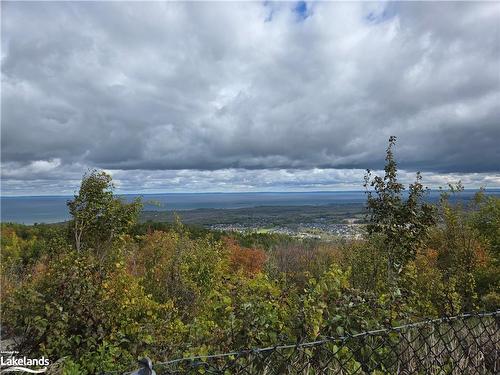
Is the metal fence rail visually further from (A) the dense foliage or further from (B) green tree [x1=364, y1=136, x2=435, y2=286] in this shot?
(B) green tree [x1=364, y1=136, x2=435, y2=286]

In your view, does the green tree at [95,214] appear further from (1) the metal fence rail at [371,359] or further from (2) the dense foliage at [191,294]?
(1) the metal fence rail at [371,359]

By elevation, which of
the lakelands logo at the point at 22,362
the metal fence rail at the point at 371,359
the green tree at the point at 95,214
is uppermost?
the green tree at the point at 95,214

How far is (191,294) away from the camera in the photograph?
9.32 metres

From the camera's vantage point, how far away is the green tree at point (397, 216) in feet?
22.9

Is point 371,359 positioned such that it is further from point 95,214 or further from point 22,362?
point 95,214

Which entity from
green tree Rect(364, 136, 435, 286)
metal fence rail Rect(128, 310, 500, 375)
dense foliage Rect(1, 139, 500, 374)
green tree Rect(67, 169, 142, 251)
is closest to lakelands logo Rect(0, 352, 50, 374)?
dense foliage Rect(1, 139, 500, 374)

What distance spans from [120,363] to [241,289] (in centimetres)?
188

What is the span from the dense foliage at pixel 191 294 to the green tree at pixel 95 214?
2cm

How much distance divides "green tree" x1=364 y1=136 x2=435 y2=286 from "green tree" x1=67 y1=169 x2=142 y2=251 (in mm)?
5208

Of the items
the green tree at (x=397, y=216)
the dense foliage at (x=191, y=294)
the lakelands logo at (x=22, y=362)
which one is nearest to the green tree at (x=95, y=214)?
the dense foliage at (x=191, y=294)

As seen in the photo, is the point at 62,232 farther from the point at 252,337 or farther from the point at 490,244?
the point at 490,244

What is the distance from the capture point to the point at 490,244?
45.2 ft

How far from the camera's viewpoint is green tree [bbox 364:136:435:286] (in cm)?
697

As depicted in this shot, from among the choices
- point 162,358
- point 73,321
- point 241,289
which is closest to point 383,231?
point 241,289
